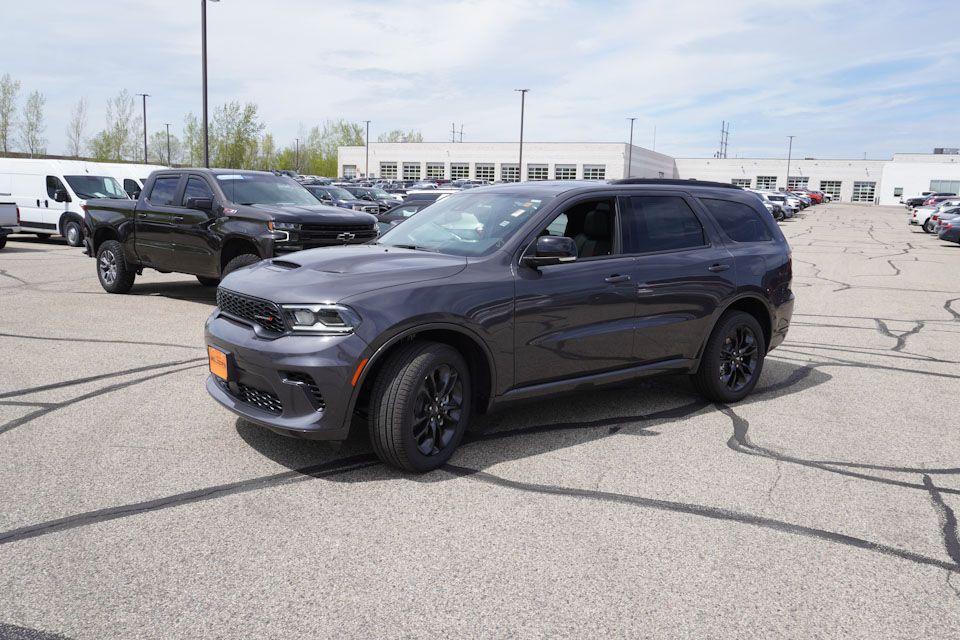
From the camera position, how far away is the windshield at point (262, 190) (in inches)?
409

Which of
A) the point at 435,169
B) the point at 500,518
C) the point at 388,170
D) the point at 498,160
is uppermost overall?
the point at 498,160

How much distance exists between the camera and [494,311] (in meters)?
4.61

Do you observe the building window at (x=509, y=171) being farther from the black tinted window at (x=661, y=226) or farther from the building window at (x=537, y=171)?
the black tinted window at (x=661, y=226)

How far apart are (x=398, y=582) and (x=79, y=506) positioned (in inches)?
72.5

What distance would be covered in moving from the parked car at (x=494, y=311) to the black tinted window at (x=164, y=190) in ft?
20.8

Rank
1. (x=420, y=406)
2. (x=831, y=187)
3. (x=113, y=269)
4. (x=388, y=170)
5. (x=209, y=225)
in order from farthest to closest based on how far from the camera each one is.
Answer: (x=831, y=187) → (x=388, y=170) → (x=113, y=269) → (x=209, y=225) → (x=420, y=406)

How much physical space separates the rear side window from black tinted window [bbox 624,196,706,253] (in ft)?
1.00

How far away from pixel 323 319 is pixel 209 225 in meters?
6.61

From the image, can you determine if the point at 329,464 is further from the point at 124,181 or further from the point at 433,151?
the point at 433,151

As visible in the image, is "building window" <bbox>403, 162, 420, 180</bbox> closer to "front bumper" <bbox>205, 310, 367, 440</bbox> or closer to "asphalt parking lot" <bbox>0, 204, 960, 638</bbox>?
"asphalt parking lot" <bbox>0, 204, 960, 638</bbox>


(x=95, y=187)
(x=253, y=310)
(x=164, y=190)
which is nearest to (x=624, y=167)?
(x=95, y=187)

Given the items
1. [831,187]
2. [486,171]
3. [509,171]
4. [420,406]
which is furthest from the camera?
[831,187]

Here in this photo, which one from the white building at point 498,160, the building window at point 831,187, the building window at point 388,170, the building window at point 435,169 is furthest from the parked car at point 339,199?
the building window at point 831,187

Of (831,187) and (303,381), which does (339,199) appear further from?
(831,187)
